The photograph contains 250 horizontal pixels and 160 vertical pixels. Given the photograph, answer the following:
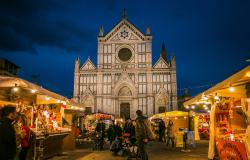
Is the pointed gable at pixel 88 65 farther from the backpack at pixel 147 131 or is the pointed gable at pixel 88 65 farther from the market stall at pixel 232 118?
the backpack at pixel 147 131

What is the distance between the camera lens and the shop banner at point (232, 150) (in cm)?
714

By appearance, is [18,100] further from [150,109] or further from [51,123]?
[150,109]

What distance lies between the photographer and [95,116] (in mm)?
29188

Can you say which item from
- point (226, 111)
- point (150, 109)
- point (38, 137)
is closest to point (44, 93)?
point (38, 137)

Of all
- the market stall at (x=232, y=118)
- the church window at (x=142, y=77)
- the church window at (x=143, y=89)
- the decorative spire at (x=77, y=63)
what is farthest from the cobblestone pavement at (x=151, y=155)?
the decorative spire at (x=77, y=63)

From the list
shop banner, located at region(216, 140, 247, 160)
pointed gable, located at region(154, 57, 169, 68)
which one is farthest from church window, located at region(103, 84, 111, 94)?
shop banner, located at region(216, 140, 247, 160)

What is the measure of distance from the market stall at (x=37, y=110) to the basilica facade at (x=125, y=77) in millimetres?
29416

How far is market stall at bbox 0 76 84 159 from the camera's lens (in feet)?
29.4

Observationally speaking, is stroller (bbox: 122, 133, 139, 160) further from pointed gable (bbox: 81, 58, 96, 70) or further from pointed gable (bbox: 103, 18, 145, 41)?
pointed gable (bbox: 103, 18, 145, 41)

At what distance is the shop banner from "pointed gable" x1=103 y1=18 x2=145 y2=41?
122ft

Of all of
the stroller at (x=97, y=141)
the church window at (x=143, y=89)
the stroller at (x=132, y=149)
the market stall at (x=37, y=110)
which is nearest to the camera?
the market stall at (x=37, y=110)

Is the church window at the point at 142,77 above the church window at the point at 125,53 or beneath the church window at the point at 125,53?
beneath

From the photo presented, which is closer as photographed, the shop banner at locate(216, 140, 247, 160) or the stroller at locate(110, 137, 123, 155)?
the shop banner at locate(216, 140, 247, 160)

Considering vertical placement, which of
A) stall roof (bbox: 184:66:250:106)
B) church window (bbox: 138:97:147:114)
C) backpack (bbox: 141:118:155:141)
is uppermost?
church window (bbox: 138:97:147:114)
